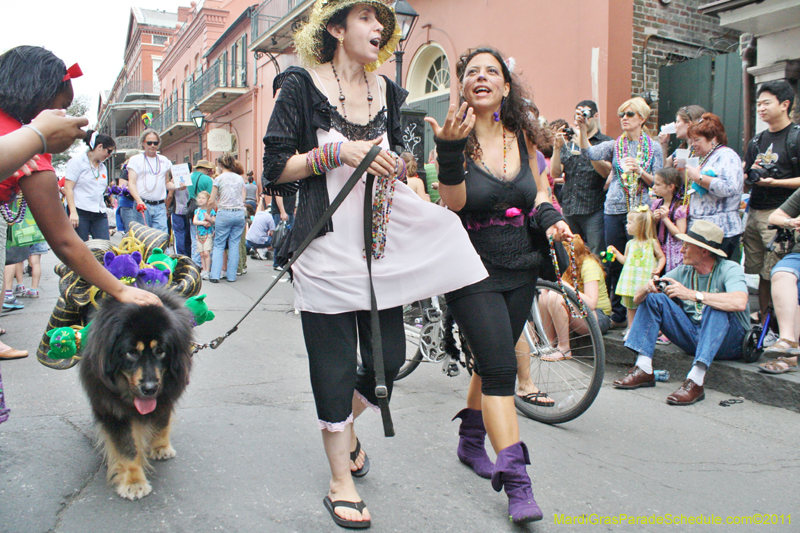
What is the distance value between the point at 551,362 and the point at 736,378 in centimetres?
155

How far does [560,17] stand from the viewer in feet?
31.7

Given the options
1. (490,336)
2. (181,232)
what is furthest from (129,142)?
(490,336)

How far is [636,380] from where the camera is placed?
15.3 feet

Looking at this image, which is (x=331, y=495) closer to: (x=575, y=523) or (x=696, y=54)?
(x=575, y=523)

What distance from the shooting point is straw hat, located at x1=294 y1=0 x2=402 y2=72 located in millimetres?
2580

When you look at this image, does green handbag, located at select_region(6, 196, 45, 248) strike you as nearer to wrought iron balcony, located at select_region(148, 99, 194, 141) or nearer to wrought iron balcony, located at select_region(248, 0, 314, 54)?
wrought iron balcony, located at select_region(248, 0, 314, 54)

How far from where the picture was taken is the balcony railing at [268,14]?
2164 centimetres

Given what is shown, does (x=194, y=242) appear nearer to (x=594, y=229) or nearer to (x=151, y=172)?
(x=151, y=172)

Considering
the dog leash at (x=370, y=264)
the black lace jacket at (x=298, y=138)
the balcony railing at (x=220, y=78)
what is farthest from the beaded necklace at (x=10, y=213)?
the balcony railing at (x=220, y=78)

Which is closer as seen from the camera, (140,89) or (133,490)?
(133,490)

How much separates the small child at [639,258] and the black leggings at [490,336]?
2.93 metres

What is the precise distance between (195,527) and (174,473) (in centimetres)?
57

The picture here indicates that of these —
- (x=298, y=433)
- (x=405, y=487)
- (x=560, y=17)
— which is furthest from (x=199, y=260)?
(x=405, y=487)

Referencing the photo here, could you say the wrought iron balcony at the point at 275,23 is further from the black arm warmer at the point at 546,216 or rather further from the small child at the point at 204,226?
the black arm warmer at the point at 546,216
